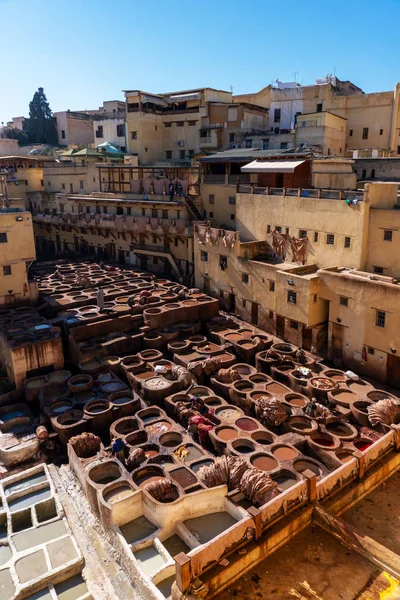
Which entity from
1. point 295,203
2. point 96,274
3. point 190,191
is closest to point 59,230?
point 96,274

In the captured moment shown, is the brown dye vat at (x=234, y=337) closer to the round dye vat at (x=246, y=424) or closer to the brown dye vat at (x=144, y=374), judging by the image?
the brown dye vat at (x=144, y=374)

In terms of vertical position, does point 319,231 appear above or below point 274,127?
below

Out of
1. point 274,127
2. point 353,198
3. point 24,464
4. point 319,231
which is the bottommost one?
point 24,464

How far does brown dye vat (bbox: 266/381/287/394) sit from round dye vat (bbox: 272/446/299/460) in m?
4.86

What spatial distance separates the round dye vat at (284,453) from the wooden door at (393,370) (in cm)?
881

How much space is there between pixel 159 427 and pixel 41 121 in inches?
2661

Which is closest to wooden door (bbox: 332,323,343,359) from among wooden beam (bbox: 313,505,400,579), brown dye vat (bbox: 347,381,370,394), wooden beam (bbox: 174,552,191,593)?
brown dye vat (bbox: 347,381,370,394)

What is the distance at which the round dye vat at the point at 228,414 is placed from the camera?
2402 centimetres

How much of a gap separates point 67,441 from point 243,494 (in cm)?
952

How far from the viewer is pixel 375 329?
87.0 ft

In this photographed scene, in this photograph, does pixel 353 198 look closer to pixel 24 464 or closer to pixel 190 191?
pixel 190 191

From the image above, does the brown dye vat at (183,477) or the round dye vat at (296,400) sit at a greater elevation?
the round dye vat at (296,400)

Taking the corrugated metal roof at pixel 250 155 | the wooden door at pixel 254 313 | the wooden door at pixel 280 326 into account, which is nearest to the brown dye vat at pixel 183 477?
the wooden door at pixel 280 326

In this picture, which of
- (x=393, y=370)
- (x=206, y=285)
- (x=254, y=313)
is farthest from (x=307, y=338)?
(x=206, y=285)
